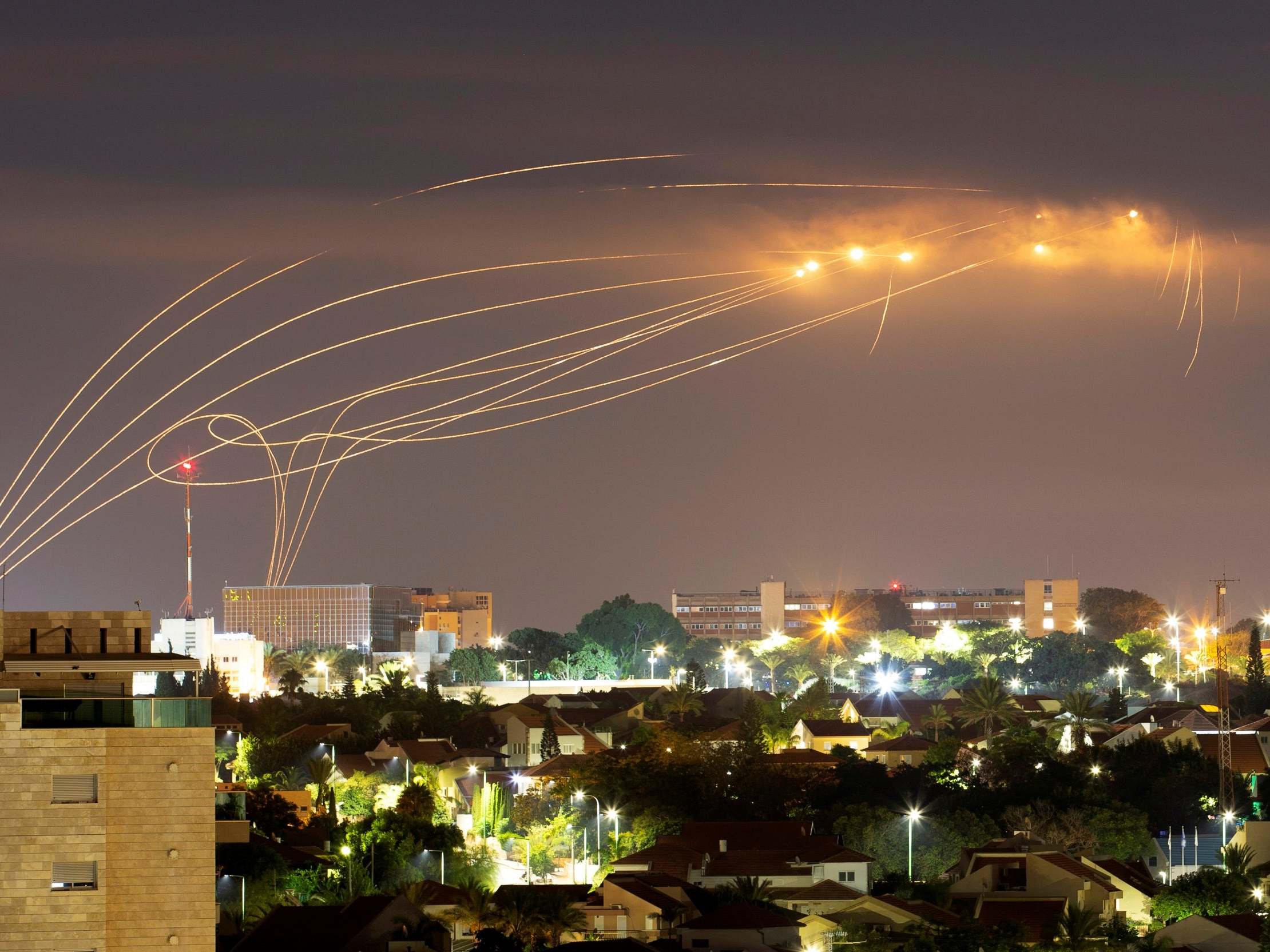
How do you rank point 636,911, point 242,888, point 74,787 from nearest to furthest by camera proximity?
point 74,787
point 636,911
point 242,888

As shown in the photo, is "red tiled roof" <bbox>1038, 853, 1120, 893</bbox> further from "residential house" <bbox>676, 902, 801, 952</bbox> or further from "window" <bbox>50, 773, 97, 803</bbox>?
"window" <bbox>50, 773, 97, 803</bbox>

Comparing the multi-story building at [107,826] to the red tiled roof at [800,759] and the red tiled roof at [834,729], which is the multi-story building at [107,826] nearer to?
the red tiled roof at [800,759]

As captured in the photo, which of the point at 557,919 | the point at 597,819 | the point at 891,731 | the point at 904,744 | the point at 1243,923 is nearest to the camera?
the point at 557,919

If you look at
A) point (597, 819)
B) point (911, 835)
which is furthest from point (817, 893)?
point (597, 819)

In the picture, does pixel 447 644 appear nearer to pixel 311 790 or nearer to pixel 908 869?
pixel 311 790

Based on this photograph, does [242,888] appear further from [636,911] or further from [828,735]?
[828,735]

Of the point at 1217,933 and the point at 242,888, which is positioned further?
the point at 242,888

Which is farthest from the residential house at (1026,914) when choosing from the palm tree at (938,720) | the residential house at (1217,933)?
the palm tree at (938,720)
